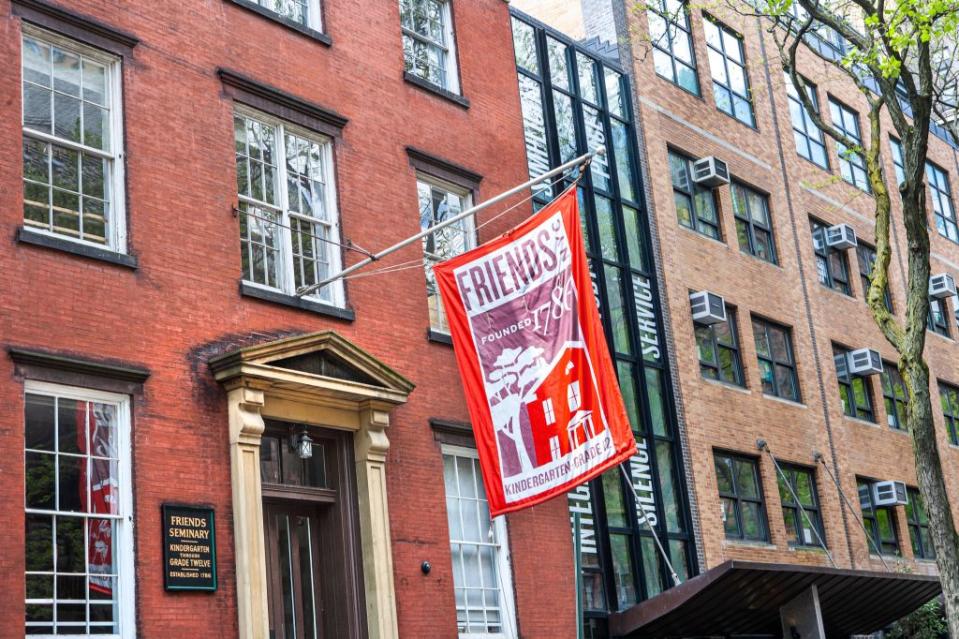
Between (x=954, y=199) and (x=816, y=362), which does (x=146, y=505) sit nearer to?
(x=816, y=362)

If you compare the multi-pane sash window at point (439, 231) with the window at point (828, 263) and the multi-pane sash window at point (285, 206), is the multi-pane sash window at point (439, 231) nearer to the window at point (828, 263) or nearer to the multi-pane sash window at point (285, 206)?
the multi-pane sash window at point (285, 206)

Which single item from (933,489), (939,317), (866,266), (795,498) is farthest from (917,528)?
(933,489)

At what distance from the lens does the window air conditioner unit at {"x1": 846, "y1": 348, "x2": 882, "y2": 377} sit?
27.5 meters

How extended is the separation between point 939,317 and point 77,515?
88.0 ft

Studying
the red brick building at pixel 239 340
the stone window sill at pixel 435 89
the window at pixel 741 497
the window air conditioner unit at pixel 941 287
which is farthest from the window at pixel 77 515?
the window air conditioner unit at pixel 941 287

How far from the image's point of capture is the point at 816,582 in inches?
730

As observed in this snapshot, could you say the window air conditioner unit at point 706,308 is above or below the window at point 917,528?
above

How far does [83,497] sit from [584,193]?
38.1 ft

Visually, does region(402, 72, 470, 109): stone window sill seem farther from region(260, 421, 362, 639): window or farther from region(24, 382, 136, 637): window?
region(24, 382, 136, 637): window

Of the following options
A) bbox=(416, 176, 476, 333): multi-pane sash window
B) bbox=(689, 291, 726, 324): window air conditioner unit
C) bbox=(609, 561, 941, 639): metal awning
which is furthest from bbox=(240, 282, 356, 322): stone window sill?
bbox=(689, 291, 726, 324): window air conditioner unit

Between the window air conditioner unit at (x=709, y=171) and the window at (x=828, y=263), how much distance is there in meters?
4.38

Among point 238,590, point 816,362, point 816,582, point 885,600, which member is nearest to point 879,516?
point 816,362

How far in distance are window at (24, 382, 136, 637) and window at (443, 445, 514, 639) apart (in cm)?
482

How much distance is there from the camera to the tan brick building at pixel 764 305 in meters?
22.6
